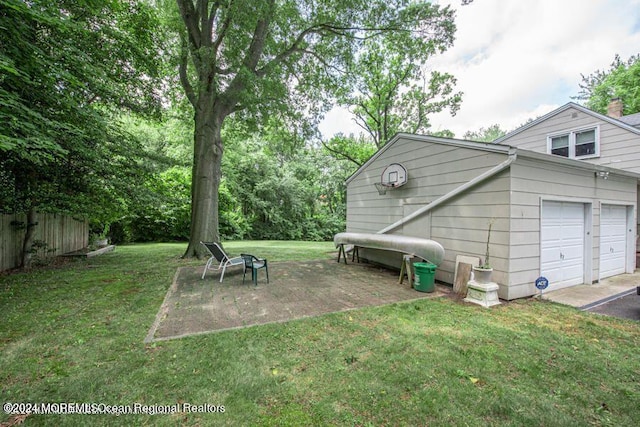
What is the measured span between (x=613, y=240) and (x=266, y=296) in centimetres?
874

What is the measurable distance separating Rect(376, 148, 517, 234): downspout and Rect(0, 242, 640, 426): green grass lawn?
238cm

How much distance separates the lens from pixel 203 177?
7953 mm

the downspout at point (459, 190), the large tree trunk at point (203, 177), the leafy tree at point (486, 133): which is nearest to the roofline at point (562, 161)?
the downspout at point (459, 190)

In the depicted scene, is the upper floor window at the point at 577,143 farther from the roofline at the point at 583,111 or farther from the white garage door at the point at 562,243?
the white garage door at the point at 562,243

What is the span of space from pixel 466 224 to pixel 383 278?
219 centimetres

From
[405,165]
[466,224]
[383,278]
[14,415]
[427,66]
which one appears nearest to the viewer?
[14,415]

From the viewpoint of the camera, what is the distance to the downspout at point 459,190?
438cm

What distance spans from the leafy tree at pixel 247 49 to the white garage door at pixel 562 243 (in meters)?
7.40

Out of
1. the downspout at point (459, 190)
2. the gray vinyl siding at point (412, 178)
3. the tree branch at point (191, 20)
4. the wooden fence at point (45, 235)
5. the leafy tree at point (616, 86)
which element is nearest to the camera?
the downspout at point (459, 190)

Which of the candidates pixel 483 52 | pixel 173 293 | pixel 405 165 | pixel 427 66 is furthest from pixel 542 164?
A: pixel 427 66

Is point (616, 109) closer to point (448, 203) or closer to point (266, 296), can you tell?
point (448, 203)

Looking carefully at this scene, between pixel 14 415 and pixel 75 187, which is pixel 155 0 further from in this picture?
pixel 14 415

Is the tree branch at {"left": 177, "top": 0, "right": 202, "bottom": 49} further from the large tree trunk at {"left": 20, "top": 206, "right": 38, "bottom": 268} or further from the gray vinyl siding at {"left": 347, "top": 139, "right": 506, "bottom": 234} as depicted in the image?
the gray vinyl siding at {"left": 347, "top": 139, "right": 506, "bottom": 234}

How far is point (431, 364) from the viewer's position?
8.29 ft
